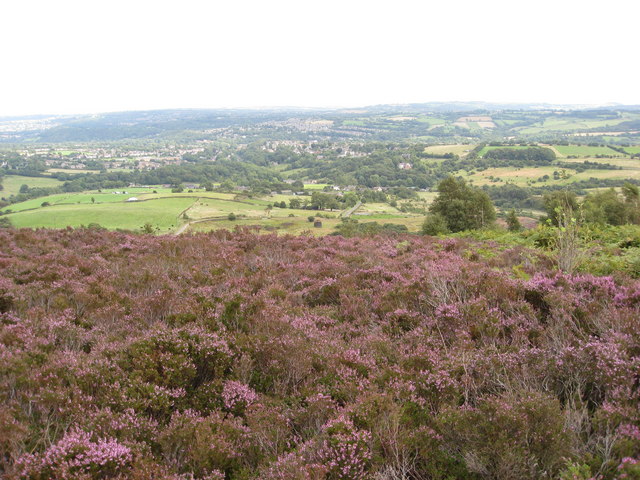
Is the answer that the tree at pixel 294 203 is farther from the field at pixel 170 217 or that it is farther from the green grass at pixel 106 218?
the green grass at pixel 106 218

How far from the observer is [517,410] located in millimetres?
3160

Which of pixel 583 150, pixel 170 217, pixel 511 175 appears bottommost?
pixel 511 175

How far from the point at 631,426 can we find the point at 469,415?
1207 millimetres

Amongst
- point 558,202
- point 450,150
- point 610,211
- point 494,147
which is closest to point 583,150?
point 494,147

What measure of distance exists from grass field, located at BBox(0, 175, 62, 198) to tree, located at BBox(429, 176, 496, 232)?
119 meters

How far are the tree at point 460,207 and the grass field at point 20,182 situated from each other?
391 ft

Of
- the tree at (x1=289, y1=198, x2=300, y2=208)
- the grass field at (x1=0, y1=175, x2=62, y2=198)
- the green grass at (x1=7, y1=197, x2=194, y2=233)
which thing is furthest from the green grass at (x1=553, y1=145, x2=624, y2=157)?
the grass field at (x1=0, y1=175, x2=62, y2=198)

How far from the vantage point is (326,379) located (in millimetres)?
4418

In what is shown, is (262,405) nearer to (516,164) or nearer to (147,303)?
(147,303)

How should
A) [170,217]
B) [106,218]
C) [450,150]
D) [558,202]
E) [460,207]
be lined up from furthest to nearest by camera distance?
[450,150], [170,217], [106,218], [460,207], [558,202]

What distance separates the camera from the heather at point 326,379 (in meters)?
3.02

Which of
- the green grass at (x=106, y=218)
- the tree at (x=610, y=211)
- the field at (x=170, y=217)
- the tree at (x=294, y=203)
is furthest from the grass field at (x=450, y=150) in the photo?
the green grass at (x=106, y=218)

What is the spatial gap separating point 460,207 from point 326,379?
112 feet

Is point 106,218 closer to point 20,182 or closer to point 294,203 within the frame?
point 294,203
